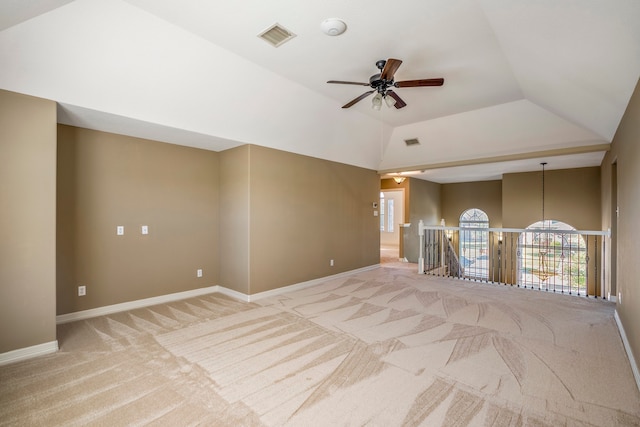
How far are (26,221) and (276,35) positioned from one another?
3.06 meters

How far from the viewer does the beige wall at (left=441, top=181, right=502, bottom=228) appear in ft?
34.8

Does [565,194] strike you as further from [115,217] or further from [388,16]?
[115,217]

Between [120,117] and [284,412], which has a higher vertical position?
[120,117]

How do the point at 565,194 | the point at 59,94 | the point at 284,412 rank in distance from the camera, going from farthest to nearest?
the point at 565,194
the point at 59,94
the point at 284,412

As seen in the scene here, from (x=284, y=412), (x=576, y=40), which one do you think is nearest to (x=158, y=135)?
(x=284, y=412)

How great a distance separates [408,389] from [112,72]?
405 centimetres

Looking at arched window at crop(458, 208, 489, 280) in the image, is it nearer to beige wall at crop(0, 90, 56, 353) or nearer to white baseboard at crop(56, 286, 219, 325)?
white baseboard at crop(56, 286, 219, 325)

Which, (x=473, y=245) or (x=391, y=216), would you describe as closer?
(x=473, y=245)

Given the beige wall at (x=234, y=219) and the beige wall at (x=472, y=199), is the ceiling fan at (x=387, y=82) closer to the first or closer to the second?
the beige wall at (x=234, y=219)

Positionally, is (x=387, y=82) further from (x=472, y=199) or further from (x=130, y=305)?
(x=472, y=199)

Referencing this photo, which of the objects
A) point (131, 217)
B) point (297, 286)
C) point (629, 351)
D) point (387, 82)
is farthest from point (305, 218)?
point (629, 351)

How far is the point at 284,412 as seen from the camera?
2.15 m

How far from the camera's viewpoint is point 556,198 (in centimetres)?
805

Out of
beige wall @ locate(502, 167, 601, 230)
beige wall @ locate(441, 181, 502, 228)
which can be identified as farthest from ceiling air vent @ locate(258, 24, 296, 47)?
beige wall @ locate(441, 181, 502, 228)
